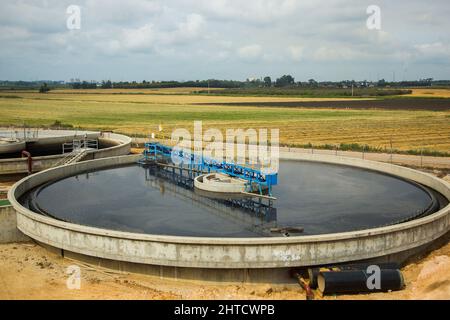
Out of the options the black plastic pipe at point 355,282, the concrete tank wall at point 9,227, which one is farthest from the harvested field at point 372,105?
the black plastic pipe at point 355,282

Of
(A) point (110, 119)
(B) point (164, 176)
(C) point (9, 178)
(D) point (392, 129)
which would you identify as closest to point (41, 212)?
(B) point (164, 176)

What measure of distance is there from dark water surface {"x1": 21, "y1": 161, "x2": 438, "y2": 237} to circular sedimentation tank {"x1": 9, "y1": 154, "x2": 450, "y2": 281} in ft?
0.14

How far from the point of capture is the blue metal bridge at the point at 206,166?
21812 millimetres

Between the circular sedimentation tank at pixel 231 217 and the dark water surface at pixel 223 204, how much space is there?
44 mm

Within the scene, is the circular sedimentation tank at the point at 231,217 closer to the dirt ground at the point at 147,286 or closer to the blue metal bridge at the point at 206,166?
the dirt ground at the point at 147,286

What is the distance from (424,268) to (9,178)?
78.0ft

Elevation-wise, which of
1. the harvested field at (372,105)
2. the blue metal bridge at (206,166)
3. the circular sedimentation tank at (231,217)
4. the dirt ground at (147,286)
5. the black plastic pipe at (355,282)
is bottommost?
the dirt ground at (147,286)

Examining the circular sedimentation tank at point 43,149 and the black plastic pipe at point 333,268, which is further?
the circular sedimentation tank at point 43,149

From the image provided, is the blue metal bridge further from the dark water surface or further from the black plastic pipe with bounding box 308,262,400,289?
the black plastic pipe with bounding box 308,262,400,289

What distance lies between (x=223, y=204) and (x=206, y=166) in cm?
622

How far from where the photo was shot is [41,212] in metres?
19.1

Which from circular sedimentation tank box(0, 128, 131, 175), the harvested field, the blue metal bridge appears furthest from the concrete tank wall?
the harvested field

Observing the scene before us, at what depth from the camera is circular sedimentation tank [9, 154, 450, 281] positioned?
47.5ft
